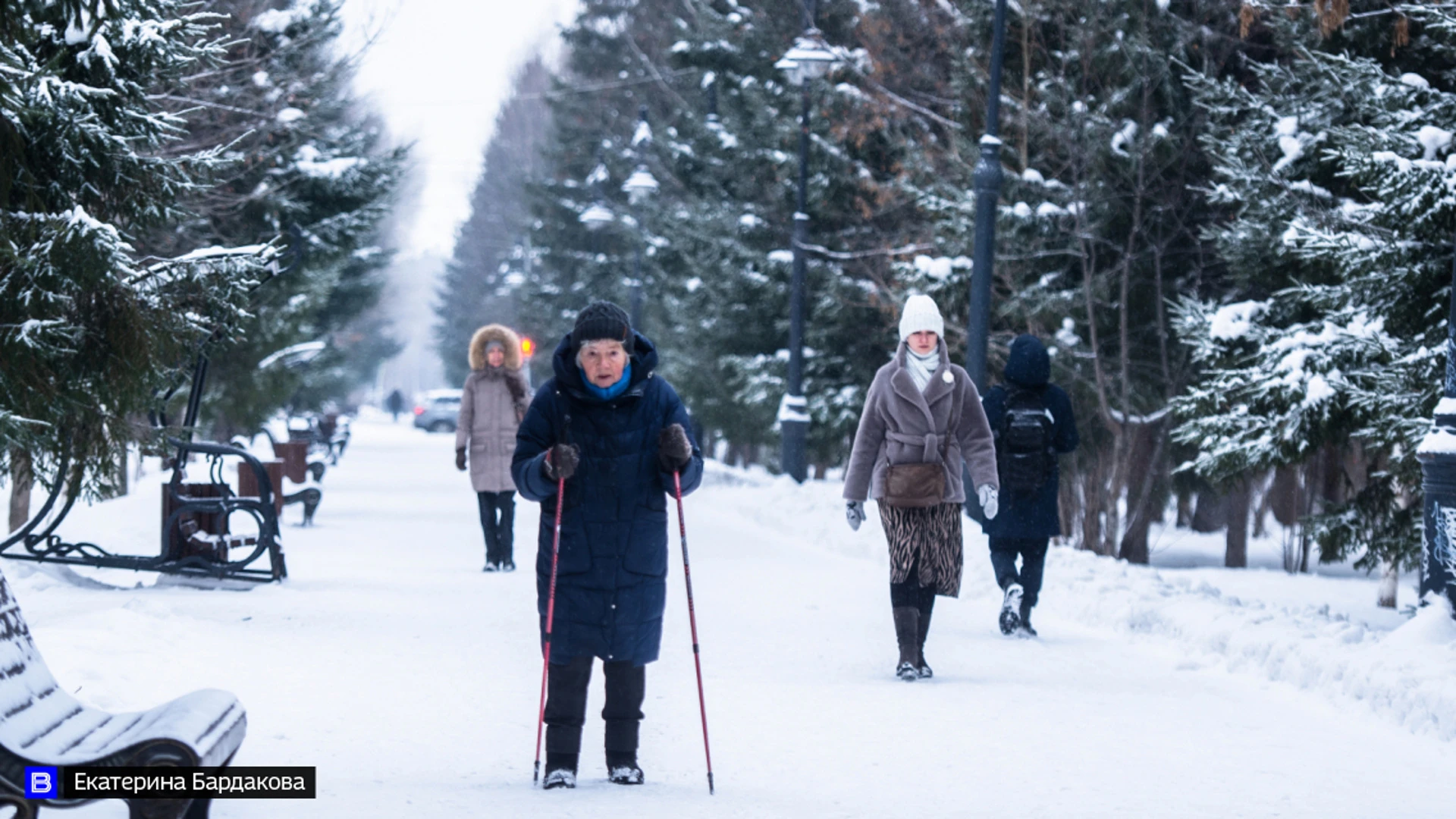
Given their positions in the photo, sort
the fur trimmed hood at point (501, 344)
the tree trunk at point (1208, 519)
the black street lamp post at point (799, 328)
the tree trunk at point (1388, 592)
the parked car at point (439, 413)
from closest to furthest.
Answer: the fur trimmed hood at point (501, 344), the tree trunk at point (1388, 592), the black street lamp post at point (799, 328), the tree trunk at point (1208, 519), the parked car at point (439, 413)

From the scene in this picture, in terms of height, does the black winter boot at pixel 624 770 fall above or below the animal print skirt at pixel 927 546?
below

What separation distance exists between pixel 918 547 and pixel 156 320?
4025 mm

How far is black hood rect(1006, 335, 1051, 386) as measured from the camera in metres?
10.2

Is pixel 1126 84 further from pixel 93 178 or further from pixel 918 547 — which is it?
pixel 93 178

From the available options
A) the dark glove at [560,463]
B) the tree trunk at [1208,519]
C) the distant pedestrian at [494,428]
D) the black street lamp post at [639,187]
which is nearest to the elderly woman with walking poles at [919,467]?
the dark glove at [560,463]

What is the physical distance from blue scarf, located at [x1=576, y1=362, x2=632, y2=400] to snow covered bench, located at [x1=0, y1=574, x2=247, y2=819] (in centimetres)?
153

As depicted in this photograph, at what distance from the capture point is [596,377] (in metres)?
5.71

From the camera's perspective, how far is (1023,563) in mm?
10211

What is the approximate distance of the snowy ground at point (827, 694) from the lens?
586 cm

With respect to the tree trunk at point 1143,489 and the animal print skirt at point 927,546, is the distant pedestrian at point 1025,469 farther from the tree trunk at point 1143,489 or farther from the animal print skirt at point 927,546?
the tree trunk at point 1143,489

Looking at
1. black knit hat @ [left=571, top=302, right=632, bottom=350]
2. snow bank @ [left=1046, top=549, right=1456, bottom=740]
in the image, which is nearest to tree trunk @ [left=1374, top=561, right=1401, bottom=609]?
snow bank @ [left=1046, top=549, right=1456, bottom=740]

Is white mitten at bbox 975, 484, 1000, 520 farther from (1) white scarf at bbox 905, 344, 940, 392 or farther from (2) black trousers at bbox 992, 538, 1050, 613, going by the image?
(2) black trousers at bbox 992, 538, 1050, 613

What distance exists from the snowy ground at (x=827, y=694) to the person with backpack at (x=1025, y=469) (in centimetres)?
37

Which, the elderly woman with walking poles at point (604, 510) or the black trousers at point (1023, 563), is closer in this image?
the elderly woman with walking poles at point (604, 510)
